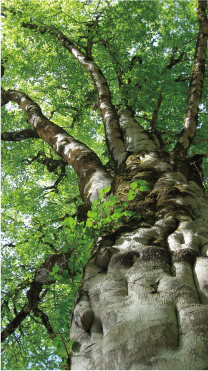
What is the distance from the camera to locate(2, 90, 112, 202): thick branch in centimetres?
333

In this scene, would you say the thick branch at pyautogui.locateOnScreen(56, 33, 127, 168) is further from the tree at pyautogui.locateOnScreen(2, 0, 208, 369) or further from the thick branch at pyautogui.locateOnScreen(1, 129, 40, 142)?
the thick branch at pyautogui.locateOnScreen(1, 129, 40, 142)

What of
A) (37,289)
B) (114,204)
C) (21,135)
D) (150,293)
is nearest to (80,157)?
(114,204)

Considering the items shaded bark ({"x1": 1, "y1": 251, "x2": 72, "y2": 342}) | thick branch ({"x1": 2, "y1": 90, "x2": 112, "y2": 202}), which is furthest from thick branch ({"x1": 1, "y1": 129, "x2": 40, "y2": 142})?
shaded bark ({"x1": 1, "y1": 251, "x2": 72, "y2": 342})

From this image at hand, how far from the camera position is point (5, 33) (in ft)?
26.6

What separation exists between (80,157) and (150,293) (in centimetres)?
256

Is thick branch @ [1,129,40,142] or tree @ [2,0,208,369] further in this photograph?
thick branch @ [1,129,40,142]

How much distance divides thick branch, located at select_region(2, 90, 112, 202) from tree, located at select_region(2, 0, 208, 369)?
19mm

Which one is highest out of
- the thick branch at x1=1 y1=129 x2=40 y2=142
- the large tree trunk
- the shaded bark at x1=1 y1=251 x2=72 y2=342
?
the thick branch at x1=1 y1=129 x2=40 y2=142

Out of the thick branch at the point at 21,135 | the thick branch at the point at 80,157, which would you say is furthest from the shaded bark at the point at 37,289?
the thick branch at the point at 21,135

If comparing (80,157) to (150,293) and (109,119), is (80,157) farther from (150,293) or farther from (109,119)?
(150,293)

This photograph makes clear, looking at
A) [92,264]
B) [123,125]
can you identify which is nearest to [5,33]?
[123,125]

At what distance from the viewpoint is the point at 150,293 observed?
1.62m

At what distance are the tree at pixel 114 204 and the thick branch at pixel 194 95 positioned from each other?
2 centimetres

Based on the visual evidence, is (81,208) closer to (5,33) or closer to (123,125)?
(123,125)
